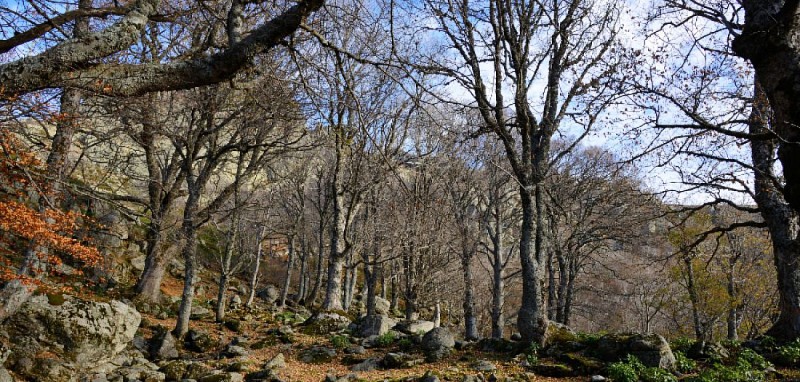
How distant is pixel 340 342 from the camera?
11.1 m

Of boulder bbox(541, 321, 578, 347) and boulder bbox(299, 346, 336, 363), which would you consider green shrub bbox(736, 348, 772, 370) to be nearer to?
boulder bbox(541, 321, 578, 347)

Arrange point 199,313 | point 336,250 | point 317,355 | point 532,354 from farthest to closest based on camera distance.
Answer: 1. point 199,313
2. point 336,250
3. point 317,355
4. point 532,354

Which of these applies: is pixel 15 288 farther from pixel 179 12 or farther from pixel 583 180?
pixel 583 180

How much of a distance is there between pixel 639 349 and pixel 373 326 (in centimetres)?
665

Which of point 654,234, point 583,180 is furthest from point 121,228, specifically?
point 654,234

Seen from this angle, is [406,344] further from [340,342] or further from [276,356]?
[276,356]

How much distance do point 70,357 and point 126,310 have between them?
1316 millimetres

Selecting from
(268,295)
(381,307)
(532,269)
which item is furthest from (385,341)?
(268,295)

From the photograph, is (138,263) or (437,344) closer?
(437,344)

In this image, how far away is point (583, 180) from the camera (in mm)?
18906

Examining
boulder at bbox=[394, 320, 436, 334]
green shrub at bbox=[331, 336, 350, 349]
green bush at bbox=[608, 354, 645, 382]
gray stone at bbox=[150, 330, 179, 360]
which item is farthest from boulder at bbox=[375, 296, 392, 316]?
green bush at bbox=[608, 354, 645, 382]

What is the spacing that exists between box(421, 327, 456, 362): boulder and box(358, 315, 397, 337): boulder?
2.32 meters

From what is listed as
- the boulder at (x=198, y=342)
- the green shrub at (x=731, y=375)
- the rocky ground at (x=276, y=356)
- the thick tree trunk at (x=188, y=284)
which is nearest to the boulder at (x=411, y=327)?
the rocky ground at (x=276, y=356)

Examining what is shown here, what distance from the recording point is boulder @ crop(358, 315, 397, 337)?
39.4 feet
